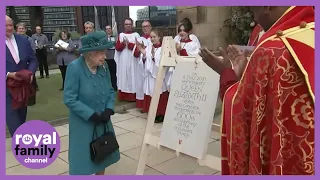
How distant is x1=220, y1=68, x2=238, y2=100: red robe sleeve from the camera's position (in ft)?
4.39

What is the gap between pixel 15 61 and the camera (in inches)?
145

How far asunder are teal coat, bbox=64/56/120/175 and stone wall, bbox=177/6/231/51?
3214 mm

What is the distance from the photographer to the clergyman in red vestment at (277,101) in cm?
110

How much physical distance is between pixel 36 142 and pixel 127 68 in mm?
4213

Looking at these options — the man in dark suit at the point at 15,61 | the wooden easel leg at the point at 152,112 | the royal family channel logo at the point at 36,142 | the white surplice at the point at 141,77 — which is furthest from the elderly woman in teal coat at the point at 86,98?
the white surplice at the point at 141,77

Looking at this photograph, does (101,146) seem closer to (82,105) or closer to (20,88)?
(82,105)

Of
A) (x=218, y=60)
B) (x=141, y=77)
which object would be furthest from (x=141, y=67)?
(x=218, y=60)

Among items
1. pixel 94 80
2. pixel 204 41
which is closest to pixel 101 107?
pixel 94 80

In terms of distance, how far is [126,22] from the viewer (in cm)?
650

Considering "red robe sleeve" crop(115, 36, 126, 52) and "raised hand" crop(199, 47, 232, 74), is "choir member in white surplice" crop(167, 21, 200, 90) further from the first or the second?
"raised hand" crop(199, 47, 232, 74)

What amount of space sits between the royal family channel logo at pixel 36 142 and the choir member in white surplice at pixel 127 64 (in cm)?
378

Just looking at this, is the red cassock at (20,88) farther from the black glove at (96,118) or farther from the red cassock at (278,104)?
the red cassock at (278,104)

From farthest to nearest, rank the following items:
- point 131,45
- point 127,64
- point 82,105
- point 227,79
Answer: point 127,64 → point 131,45 → point 82,105 → point 227,79

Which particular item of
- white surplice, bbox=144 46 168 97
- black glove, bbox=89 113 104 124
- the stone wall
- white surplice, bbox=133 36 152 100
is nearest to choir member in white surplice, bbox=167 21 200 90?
white surplice, bbox=144 46 168 97
